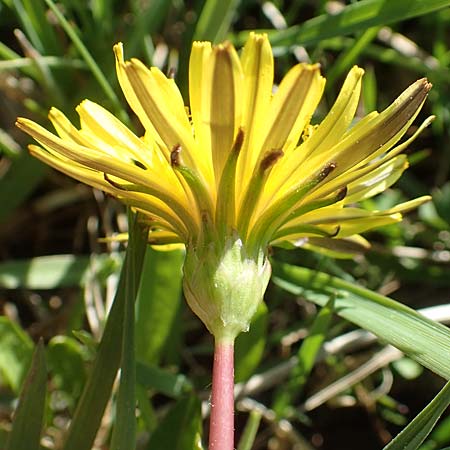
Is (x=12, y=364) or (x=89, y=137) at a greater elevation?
(x=89, y=137)

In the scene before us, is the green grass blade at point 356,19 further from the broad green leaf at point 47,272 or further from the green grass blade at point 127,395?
the green grass blade at point 127,395

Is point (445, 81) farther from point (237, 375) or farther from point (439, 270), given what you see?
point (237, 375)

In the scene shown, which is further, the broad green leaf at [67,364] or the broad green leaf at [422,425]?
the broad green leaf at [67,364]

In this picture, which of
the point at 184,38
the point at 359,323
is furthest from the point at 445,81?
the point at 359,323

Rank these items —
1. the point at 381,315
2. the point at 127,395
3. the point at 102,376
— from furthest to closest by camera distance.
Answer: the point at 381,315, the point at 102,376, the point at 127,395

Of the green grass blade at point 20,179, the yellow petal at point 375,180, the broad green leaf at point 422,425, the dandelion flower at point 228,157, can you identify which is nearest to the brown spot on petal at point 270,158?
the dandelion flower at point 228,157

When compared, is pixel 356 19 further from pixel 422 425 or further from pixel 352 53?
pixel 422 425

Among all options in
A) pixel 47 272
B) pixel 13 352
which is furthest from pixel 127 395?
pixel 47 272
